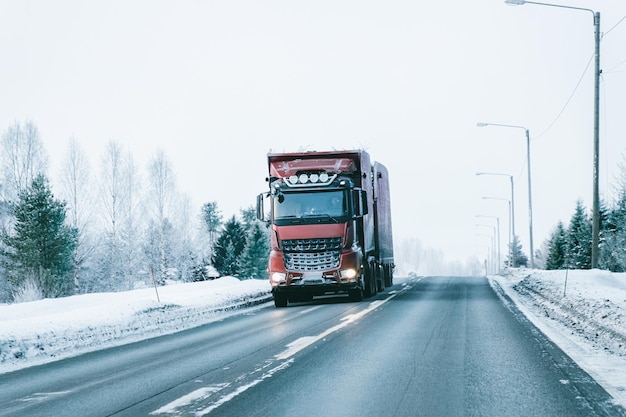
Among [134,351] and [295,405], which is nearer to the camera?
[295,405]

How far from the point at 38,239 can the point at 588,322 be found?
39399 mm

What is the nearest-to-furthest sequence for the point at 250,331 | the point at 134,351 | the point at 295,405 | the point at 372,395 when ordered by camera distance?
the point at 295,405
the point at 372,395
the point at 134,351
the point at 250,331

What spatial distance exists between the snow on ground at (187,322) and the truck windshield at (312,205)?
3140 millimetres

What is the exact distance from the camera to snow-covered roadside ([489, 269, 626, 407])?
854cm

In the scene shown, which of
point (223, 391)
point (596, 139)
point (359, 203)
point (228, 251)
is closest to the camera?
point (223, 391)

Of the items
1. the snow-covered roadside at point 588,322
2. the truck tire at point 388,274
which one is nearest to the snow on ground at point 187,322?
the snow-covered roadside at point 588,322

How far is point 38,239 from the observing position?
46.2 metres

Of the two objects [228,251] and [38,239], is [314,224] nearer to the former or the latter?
[38,239]

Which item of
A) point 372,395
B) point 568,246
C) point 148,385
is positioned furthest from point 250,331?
point 568,246

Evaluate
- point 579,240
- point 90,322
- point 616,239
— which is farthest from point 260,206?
point 579,240

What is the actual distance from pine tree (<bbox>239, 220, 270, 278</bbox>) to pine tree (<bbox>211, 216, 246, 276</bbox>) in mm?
1269

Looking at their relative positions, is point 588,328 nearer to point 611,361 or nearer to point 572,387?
point 611,361

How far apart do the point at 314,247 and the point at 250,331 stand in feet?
22.3

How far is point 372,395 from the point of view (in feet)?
22.9
